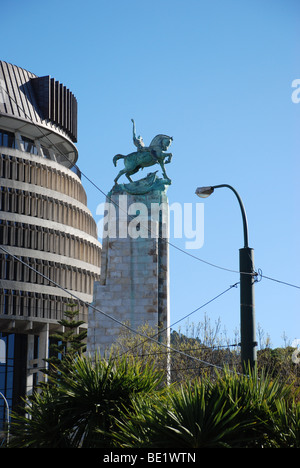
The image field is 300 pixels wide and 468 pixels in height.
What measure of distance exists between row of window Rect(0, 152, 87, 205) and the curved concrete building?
9 centimetres

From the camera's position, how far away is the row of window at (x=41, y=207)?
70.9 m

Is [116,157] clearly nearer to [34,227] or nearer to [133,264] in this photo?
[133,264]

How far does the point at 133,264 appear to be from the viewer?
141 feet

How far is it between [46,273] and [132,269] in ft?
97.5

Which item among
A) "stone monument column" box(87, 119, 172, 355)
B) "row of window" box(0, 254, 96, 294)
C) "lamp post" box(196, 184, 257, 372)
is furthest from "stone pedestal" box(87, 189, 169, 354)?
"row of window" box(0, 254, 96, 294)

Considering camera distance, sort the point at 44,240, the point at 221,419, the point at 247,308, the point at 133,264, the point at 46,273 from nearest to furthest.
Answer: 1. the point at 221,419
2. the point at 247,308
3. the point at 133,264
4. the point at 46,273
5. the point at 44,240

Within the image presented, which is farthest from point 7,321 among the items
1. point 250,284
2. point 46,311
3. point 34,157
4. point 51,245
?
point 250,284

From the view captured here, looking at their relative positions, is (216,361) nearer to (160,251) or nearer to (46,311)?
(160,251)

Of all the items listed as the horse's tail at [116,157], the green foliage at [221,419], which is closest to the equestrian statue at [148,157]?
the horse's tail at [116,157]

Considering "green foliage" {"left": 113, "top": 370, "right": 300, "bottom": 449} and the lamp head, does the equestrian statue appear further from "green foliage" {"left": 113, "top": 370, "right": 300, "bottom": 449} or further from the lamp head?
"green foliage" {"left": 113, "top": 370, "right": 300, "bottom": 449}

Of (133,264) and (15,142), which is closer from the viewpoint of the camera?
(133,264)

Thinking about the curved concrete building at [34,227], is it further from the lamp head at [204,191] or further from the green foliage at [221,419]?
the green foliage at [221,419]

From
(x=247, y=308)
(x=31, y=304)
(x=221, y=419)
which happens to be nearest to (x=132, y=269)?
(x=247, y=308)

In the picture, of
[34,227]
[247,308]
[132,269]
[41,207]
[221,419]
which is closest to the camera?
[221,419]
